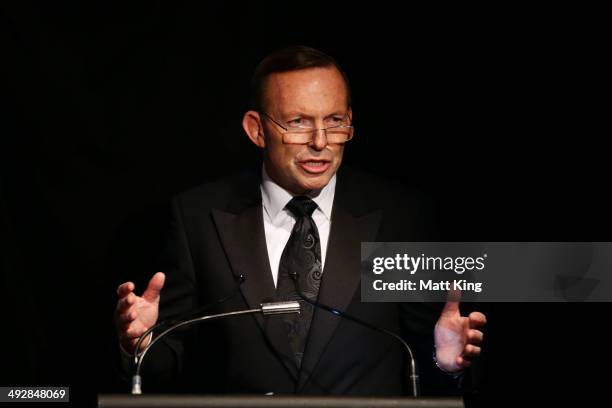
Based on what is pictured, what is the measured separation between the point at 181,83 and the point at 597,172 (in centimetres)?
136

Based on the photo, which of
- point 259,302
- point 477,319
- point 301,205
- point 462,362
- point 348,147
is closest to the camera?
point 477,319

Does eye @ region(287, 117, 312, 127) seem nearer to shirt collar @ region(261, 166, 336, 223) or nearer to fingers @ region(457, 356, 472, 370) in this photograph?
shirt collar @ region(261, 166, 336, 223)

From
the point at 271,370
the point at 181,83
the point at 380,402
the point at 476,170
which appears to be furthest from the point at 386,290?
the point at 181,83

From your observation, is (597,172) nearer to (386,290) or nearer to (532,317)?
(532,317)

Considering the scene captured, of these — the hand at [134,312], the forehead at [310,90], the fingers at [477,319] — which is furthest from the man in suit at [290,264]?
the fingers at [477,319]

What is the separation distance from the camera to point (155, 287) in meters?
2.43

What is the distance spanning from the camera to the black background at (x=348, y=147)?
9.91 feet

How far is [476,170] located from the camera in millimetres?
3072

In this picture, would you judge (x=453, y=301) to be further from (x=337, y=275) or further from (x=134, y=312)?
(x=134, y=312)

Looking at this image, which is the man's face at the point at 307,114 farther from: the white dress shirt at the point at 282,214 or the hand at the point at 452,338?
the hand at the point at 452,338

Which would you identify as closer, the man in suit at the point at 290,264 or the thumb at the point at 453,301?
the thumb at the point at 453,301

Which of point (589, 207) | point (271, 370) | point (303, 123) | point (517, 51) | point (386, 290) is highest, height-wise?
point (517, 51)

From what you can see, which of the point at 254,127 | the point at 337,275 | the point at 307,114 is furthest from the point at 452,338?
the point at 254,127

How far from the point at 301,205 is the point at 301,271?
196 millimetres
